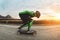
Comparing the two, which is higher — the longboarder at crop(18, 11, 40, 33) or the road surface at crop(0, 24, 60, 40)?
the longboarder at crop(18, 11, 40, 33)

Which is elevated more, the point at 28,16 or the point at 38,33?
the point at 28,16

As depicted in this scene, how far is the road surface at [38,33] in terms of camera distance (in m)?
1.03

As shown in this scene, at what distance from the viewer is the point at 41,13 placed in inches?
45.6

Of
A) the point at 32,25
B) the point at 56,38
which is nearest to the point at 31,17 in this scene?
the point at 32,25

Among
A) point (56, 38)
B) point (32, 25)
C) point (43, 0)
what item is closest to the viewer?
point (56, 38)

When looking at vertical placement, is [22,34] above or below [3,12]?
below

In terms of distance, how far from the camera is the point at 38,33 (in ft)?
3.52

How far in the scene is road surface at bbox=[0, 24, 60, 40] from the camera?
3.37 ft

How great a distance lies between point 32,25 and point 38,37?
4.8 inches

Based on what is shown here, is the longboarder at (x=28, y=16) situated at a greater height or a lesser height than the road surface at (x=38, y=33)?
greater

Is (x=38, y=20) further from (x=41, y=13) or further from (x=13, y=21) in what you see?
(x=13, y=21)

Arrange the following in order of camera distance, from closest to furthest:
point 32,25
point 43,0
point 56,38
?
point 56,38 < point 32,25 < point 43,0

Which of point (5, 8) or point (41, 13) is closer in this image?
point (41, 13)

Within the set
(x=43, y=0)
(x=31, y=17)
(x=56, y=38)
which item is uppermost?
(x=43, y=0)
